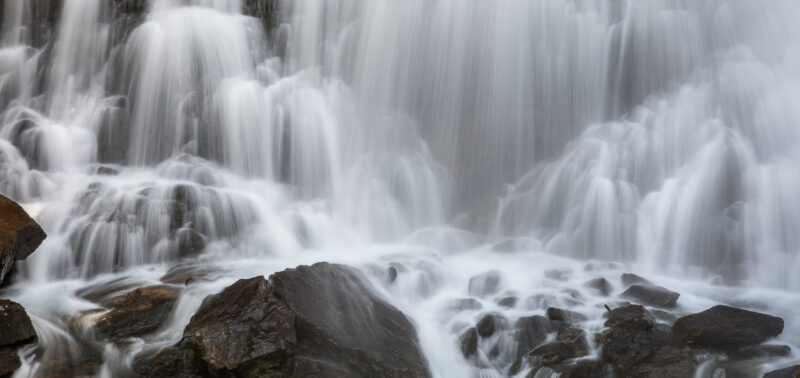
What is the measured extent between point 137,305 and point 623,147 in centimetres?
1205

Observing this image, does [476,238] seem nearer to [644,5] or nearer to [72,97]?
[644,5]

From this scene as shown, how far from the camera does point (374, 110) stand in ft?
54.9

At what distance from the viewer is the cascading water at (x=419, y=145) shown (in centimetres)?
1112

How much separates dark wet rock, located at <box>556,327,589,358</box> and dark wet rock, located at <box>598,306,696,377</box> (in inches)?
10.0

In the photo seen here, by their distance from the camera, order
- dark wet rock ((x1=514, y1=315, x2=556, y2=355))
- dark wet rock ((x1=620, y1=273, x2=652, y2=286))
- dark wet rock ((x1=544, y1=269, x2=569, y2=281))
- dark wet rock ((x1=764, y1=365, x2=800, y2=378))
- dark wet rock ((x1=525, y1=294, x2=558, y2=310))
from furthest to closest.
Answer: dark wet rock ((x1=544, y1=269, x2=569, y2=281))
dark wet rock ((x1=620, y1=273, x2=652, y2=286))
dark wet rock ((x1=525, y1=294, x2=558, y2=310))
dark wet rock ((x1=514, y1=315, x2=556, y2=355))
dark wet rock ((x1=764, y1=365, x2=800, y2=378))

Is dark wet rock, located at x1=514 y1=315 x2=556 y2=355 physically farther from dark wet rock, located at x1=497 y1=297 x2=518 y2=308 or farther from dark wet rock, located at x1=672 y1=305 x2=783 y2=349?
dark wet rock, located at x1=672 y1=305 x2=783 y2=349

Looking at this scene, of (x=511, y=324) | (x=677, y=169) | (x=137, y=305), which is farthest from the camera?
(x=677, y=169)

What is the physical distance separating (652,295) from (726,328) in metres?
1.91

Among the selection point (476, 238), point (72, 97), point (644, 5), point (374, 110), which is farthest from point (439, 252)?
point (72, 97)

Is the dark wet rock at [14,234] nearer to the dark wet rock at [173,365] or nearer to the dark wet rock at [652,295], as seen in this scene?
the dark wet rock at [173,365]

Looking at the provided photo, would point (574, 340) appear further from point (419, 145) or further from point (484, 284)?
point (419, 145)

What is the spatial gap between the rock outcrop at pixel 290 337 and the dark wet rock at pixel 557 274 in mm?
4002

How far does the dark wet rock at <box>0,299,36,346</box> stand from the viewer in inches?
274

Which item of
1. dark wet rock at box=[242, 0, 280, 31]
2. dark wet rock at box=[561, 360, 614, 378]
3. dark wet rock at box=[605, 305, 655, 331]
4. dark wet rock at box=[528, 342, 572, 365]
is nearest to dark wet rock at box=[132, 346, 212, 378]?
dark wet rock at box=[528, 342, 572, 365]
